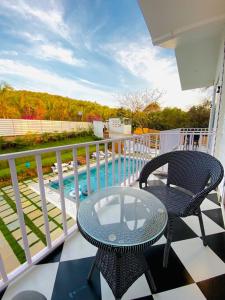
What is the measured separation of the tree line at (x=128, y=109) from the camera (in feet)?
37.0

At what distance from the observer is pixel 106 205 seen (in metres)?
1.27

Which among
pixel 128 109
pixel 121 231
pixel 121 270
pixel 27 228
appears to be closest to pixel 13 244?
pixel 27 228

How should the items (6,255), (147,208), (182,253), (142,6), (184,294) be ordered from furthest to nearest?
(6,255) → (142,6) → (182,253) → (147,208) → (184,294)

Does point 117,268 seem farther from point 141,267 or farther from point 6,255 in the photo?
point 6,255

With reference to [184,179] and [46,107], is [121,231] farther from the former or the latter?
[46,107]

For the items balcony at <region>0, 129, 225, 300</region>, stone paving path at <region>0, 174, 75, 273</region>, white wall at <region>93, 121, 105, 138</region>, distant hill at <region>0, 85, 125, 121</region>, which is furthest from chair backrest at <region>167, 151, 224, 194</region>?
white wall at <region>93, 121, 105, 138</region>

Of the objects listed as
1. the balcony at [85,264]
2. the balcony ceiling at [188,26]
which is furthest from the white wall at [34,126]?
the balcony at [85,264]

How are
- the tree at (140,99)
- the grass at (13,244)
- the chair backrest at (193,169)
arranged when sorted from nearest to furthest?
1. the chair backrest at (193,169)
2. the grass at (13,244)
3. the tree at (140,99)

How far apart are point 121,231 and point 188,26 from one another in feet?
12.6

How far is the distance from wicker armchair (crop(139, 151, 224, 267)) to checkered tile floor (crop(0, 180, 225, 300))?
0.37 ft

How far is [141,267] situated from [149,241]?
16.0 inches

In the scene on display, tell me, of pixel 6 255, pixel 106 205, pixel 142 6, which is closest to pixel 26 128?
pixel 6 255

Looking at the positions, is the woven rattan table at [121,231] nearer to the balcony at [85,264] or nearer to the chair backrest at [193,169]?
the balcony at [85,264]

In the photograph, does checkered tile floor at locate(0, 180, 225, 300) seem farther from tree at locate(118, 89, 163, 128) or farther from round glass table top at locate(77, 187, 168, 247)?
tree at locate(118, 89, 163, 128)
